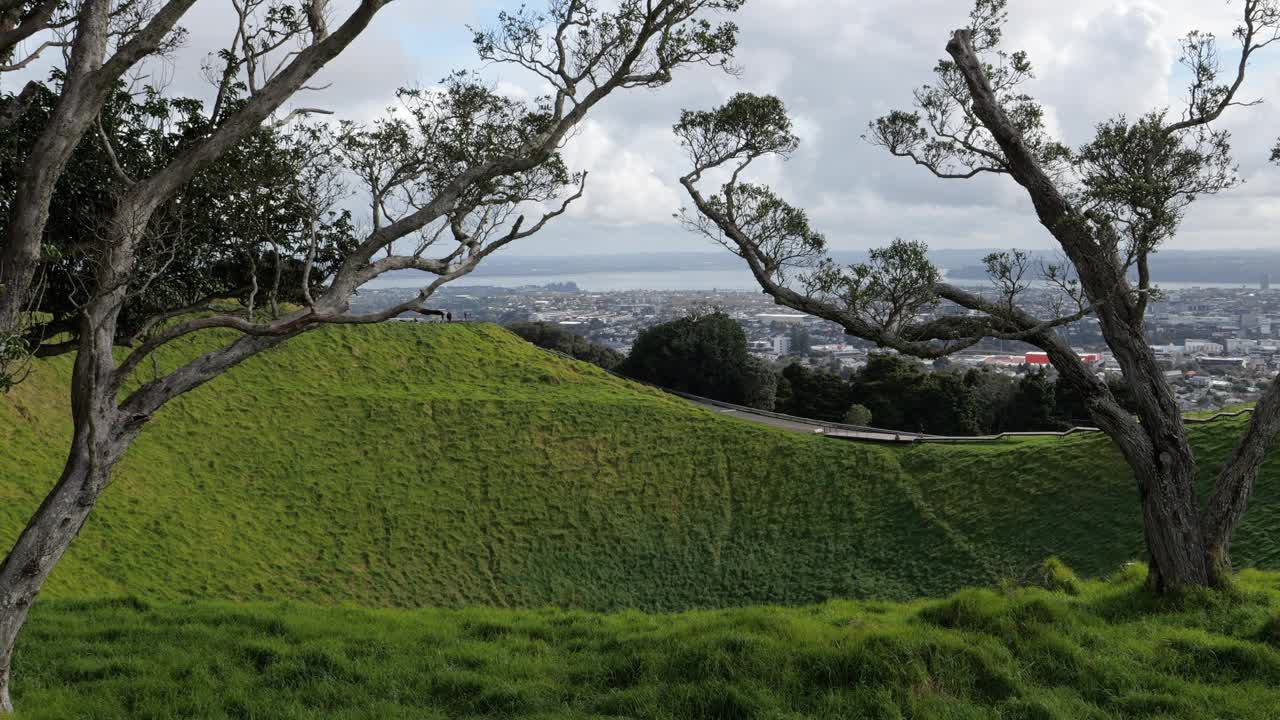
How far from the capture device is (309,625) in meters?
10.7

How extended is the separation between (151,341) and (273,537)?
55.9ft

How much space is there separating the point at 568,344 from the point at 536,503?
39.5m

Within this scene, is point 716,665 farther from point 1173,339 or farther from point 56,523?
point 1173,339

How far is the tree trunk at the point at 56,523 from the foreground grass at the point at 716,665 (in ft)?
→ 2.86

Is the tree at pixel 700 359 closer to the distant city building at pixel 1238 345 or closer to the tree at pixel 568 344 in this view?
the tree at pixel 568 344

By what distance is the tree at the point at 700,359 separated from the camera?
169 ft

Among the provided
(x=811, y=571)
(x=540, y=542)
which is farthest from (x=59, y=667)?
(x=811, y=571)

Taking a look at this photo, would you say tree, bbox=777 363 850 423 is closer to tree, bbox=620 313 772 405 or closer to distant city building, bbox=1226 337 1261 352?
tree, bbox=620 313 772 405

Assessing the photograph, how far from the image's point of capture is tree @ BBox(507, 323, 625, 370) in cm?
6385

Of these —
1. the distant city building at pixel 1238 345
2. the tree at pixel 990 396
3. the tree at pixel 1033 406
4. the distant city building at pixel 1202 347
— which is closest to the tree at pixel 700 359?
the tree at pixel 990 396

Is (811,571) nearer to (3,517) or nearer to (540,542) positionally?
(540,542)

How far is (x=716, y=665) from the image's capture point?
28.0 ft

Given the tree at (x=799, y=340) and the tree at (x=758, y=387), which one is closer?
the tree at (x=758, y=387)

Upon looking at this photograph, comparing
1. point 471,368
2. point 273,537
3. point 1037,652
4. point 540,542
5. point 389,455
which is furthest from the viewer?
point 471,368
